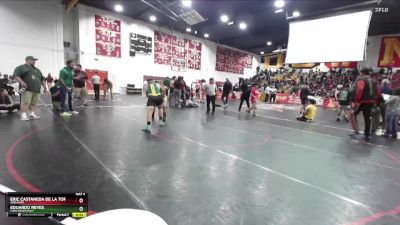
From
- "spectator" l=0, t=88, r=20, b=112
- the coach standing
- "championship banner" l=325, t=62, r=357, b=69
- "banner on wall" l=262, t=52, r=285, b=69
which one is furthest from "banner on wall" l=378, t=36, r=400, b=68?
"spectator" l=0, t=88, r=20, b=112

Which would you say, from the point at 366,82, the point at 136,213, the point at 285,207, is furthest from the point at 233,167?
the point at 366,82

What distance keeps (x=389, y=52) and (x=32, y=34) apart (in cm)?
2820

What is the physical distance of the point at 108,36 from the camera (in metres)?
19.3

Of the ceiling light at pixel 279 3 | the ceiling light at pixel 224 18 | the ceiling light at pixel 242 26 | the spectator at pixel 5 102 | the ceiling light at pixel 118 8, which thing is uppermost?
the ceiling light at pixel 118 8

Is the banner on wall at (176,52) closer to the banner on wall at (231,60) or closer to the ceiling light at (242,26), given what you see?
the banner on wall at (231,60)

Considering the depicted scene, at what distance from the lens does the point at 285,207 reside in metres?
2.41

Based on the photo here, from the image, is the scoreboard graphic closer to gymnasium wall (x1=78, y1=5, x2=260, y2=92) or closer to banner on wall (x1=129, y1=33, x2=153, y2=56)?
gymnasium wall (x1=78, y1=5, x2=260, y2=92)

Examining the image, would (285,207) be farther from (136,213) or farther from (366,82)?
(366,82)

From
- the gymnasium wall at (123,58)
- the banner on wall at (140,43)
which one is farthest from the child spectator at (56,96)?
the banner on wall at (140,43)

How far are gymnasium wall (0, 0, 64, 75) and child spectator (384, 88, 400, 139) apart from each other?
19.3 meters

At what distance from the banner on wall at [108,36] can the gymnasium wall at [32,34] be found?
2.53m

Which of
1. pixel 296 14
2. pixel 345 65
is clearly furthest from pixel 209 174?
pixel 345 65

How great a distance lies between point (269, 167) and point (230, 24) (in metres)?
19.7

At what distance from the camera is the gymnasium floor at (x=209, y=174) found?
230 cm
